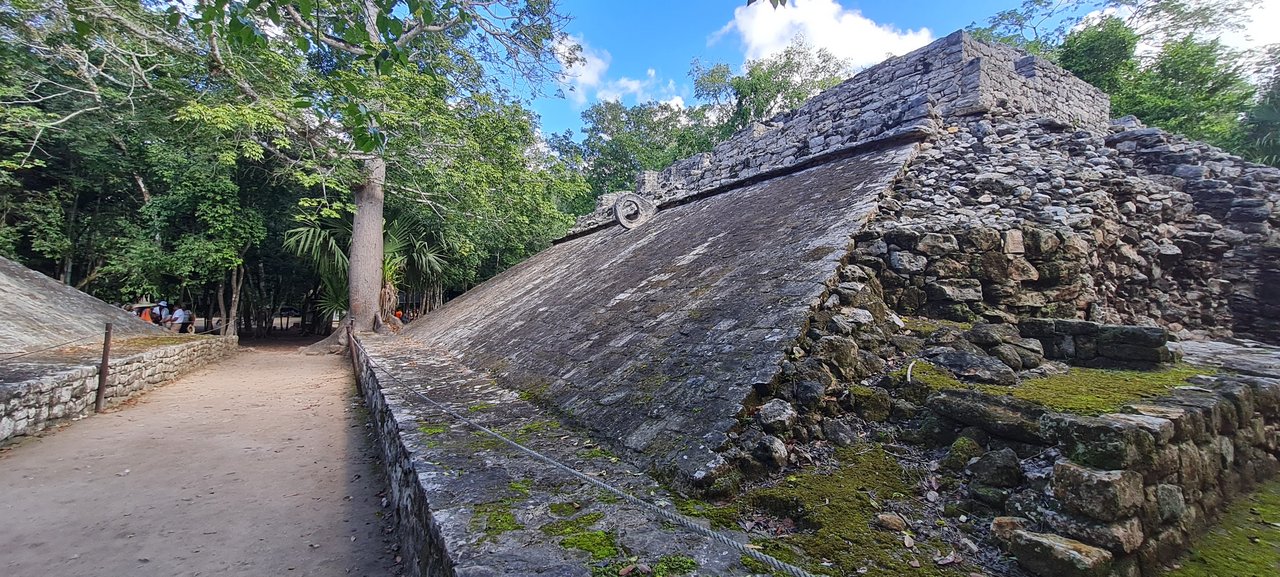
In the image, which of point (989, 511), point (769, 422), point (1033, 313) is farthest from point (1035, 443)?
point (1033, 313)

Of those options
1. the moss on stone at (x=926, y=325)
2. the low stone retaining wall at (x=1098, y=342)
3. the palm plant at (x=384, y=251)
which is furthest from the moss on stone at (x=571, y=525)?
the palm plant at (x=384, y=251)

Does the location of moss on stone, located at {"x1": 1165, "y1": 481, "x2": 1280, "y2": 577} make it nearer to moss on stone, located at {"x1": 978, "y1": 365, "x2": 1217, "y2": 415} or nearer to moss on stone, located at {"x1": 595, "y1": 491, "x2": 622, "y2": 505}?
moss on stone, located at {"x1": 978, "y1": 365, "x2": 1217, "y2": 415}

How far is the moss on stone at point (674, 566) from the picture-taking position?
138cm

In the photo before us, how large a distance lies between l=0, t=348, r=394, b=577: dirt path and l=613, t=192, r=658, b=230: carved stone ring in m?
5.08

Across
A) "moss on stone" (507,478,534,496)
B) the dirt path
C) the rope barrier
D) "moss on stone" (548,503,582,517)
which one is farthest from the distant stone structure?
"moss on stone" (548,503,582,517)

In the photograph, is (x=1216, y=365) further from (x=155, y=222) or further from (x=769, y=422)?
(x=155, y=222)

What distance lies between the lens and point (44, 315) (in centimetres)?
771

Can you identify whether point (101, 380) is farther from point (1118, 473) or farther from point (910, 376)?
point (1118, 473)

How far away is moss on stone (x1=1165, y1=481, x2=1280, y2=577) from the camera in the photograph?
1.47 metres

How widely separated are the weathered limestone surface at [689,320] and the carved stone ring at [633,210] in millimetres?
2673

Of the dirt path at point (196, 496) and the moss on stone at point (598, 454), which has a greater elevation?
the moss on stone at point (598, 454)

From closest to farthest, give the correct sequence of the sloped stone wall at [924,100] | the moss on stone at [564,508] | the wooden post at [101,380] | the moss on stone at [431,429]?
1. the moss on stone at [564,508]
2. the moss on stone at [431,429]
3. the sloped stone wall at [924,100]
4. the wooden post at [101,380]

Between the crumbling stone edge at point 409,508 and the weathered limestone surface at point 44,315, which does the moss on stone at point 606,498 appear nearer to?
the crumbling stone edge at point 409,508

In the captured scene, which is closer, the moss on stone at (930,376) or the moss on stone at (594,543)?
the moss on stone at (594,543)
